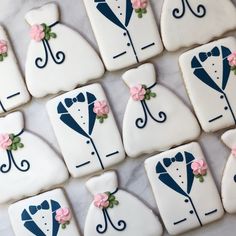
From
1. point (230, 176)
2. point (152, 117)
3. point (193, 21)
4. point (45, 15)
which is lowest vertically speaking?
point (230, 176)

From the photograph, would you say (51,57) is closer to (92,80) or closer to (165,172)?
(92,80)

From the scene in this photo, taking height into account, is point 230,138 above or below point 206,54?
below

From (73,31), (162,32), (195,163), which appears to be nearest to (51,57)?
(73,31)

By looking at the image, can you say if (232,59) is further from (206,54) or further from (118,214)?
(118,214)

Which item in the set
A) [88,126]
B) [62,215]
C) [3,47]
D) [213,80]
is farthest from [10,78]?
[213,80]

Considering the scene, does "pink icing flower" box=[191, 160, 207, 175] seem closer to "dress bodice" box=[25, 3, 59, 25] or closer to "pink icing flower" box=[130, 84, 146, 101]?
"pink icing flower" box=[130, 84, 146, 101]

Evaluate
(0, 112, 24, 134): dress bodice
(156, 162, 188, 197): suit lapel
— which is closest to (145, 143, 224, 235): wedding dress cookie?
(156, 162, 188, 197): suit lapel
